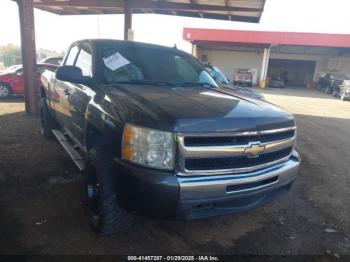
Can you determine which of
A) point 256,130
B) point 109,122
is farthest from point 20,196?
point 256,130

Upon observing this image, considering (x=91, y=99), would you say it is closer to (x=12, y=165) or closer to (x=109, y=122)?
(x=109, y=122)

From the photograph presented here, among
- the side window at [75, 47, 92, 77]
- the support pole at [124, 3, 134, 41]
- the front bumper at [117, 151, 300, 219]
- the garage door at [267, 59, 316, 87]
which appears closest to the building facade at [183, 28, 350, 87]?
the garage door at [267, 59, 316, 87]

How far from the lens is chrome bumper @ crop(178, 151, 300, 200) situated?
7.77ft

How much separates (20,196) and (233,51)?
32412mm

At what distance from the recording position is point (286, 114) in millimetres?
3086

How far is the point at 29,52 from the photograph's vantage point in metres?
8.05

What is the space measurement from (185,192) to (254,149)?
0.76 metres

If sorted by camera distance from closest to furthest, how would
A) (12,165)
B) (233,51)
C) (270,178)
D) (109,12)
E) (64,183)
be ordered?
(270,178) → (64,183) → (12,165) → (109,12) → (233,51)

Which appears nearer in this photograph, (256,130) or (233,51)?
(256,130)

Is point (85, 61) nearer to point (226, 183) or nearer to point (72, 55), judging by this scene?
point (72, 55)

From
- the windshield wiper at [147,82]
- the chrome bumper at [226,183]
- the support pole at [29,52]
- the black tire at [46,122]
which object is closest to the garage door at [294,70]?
the support pole at [29,52]

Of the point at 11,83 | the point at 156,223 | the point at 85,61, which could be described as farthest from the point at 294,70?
the point at 156,223

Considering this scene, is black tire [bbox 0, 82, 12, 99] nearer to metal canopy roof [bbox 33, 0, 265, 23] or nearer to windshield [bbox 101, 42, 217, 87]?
metal canopy roof [bbox 33, 0, 265, 23]

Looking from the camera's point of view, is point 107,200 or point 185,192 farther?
point 107,200
